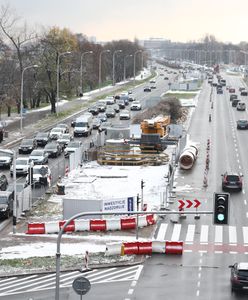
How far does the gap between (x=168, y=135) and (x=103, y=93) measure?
67799 millimetres

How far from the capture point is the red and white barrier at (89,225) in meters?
34.8

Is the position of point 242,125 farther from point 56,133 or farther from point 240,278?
point 240,278

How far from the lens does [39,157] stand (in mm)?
53844

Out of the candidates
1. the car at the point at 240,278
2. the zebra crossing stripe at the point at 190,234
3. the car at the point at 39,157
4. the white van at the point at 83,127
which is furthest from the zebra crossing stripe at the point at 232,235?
the white van at the point at 83,127

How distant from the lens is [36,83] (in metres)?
98.9

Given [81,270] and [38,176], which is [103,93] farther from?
[81,270]

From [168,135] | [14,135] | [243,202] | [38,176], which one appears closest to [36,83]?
[14,135]

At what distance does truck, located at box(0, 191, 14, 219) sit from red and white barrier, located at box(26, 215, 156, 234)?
3.27 metres

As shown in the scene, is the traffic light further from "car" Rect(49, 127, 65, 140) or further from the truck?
"car" Rect(49, 127, 65, 140)

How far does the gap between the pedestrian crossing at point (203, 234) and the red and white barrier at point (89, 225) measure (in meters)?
1.55

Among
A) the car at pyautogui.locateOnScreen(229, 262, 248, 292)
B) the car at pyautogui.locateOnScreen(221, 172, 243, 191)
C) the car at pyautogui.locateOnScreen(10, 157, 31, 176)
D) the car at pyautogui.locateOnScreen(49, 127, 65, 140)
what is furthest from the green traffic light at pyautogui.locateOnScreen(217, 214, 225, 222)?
the car at pyautogui.locateOnScreen(49, 127, 65, 140)

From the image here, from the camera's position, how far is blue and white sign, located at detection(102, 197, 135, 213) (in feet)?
119

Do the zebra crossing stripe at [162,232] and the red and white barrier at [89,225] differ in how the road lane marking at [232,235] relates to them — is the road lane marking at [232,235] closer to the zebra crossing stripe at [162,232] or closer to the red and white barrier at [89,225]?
the zebra crossing stripe at [162,232]

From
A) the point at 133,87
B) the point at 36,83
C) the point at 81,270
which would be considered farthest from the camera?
the point at 133,87
